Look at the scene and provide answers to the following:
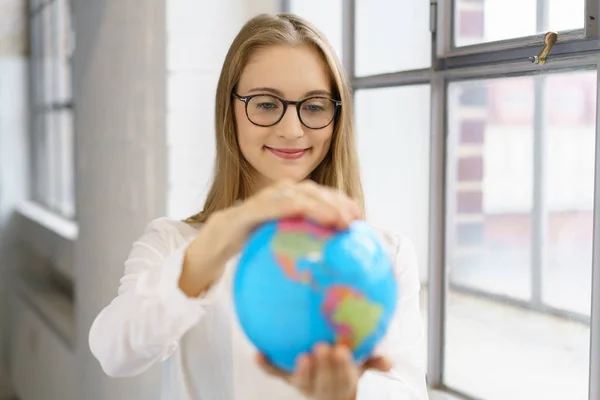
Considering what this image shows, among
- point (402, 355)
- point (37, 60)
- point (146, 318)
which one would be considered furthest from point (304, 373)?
point (37, 60)

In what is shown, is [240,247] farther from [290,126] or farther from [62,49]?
[62,49]

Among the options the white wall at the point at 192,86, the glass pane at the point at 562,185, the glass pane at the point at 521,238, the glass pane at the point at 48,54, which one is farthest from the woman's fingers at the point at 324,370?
the glass pane at the point at 48,54

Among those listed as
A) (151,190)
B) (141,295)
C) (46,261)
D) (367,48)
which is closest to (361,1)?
(367,48)

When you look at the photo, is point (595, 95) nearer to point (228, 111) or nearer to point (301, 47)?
point (301, 47)

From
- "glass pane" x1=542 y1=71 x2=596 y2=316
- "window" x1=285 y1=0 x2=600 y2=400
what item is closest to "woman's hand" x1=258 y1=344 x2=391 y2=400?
"window" x1=285 y1=0 x2=600 y2=400

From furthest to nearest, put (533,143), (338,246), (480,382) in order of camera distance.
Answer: (533,143) < (480,382) < (338,246)

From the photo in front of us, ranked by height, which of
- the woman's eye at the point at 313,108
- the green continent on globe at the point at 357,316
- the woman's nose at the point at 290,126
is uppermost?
the woman's eye at the point at 313,108

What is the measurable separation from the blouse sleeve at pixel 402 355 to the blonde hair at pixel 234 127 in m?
0.20

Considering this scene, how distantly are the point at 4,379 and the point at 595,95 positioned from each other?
458 cm

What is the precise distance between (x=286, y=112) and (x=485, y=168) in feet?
6.01

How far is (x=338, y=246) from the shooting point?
829 millimetres

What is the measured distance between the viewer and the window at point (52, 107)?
4.35m

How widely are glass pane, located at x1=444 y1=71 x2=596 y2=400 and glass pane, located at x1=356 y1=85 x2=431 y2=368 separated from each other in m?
0.11

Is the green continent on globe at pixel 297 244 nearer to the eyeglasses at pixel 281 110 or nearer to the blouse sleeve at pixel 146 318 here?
the blouse sleeve at pixel 146 318
